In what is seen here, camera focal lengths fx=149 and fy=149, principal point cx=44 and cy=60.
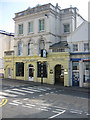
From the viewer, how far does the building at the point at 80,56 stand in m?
23.1

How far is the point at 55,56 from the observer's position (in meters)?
25.2

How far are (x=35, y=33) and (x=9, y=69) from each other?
1005 cm

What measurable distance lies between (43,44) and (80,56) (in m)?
7.50

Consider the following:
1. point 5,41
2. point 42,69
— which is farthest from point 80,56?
point 5,41

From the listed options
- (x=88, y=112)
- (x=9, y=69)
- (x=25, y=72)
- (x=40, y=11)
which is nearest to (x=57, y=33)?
(x=40, y=11)

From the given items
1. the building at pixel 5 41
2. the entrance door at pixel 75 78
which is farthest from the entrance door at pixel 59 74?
the building at pixel 5 41

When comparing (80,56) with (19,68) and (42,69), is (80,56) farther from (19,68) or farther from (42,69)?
(19,68)

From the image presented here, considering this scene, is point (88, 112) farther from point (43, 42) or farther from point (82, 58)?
point (43, 42)

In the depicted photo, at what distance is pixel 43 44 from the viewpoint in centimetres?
2738

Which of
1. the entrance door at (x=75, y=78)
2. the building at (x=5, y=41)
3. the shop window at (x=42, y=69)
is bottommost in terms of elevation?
the entrance door at (x=75, y=78)

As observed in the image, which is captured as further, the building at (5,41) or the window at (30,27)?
the building at (5,41)

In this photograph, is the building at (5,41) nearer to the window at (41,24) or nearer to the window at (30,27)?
the window at (30,27)

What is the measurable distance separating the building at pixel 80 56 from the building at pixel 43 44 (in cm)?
89

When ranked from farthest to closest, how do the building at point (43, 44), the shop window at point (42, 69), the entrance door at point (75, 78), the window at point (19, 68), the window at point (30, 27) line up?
1. the window at point (19, 68)
2. the window at point (30, 27)
3. the shop window at point (42, 69)
4. the building at point (43, 44)
5. the entrance door at point (75, 78)
